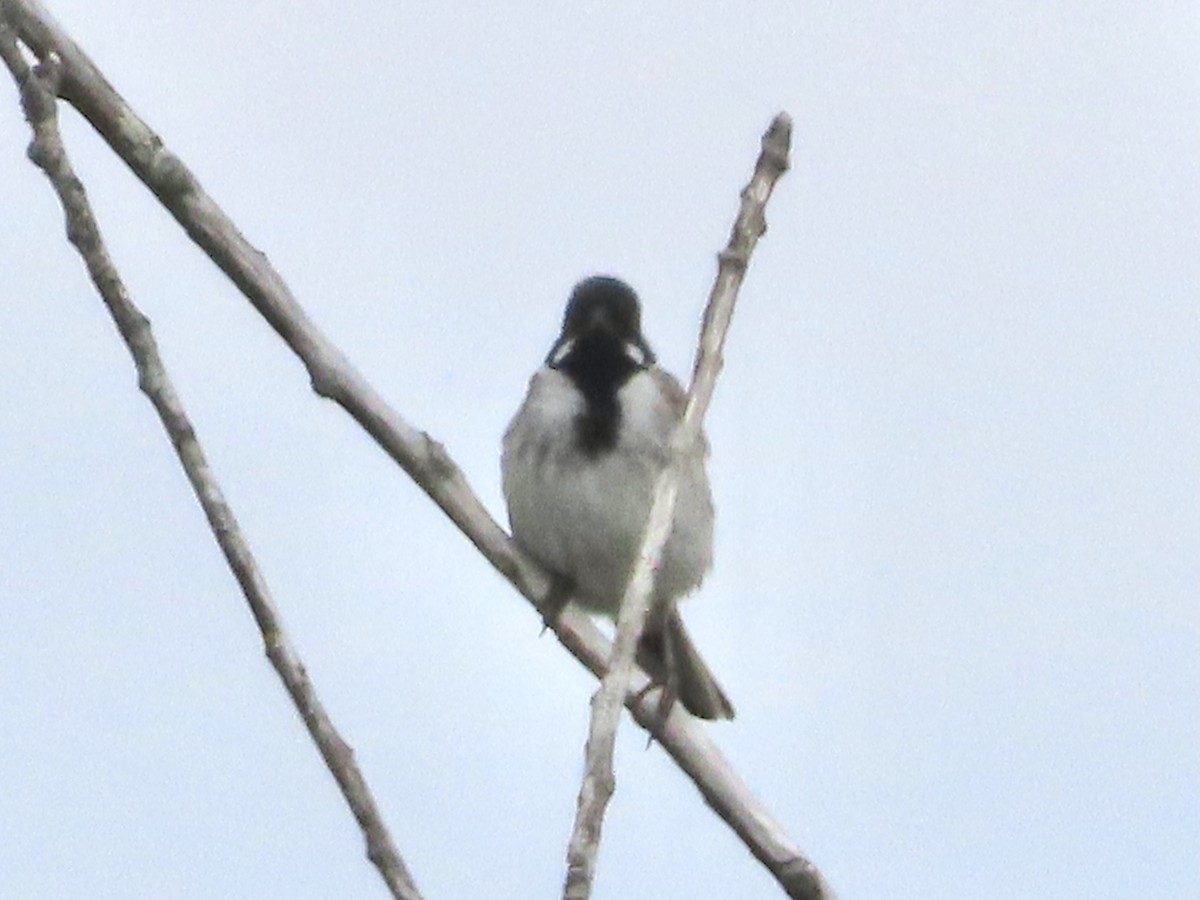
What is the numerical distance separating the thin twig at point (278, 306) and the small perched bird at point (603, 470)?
9.97 feet

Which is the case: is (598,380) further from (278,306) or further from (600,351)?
(278,306)

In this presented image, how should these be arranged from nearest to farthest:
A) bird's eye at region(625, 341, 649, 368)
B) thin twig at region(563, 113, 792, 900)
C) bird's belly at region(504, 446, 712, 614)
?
thin twig at region(563, 113, 792, 900)
bird's belly at region(504, 446, 712, 614)
bird's eye at region(625, 341, 649, 368)

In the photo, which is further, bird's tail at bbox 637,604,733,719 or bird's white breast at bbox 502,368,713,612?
bird's tail at bbox 637,604,733,719

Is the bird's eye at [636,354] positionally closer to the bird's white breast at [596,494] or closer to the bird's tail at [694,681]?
the bird's white breast at [596,494]

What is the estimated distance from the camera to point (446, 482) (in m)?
3.71

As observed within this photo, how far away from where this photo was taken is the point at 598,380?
22.6 ft

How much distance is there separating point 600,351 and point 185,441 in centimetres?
405

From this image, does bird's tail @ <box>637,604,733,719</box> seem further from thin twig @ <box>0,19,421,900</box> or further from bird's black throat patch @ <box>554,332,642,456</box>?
thin twig @ <box>0,19,421,900</box>

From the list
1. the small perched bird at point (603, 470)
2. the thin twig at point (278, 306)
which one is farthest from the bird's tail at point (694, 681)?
the thin twig at point (278, 306)

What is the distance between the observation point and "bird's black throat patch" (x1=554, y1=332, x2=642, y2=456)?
681 centimetres

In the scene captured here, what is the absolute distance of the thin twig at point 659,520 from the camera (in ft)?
8.84

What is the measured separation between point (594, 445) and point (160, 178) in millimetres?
A: 3399

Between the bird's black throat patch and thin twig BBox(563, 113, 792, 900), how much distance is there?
3233mm

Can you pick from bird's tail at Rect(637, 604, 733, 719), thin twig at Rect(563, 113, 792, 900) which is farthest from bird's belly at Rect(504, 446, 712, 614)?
thin twig at Rect(563, 113, 792, 900)
